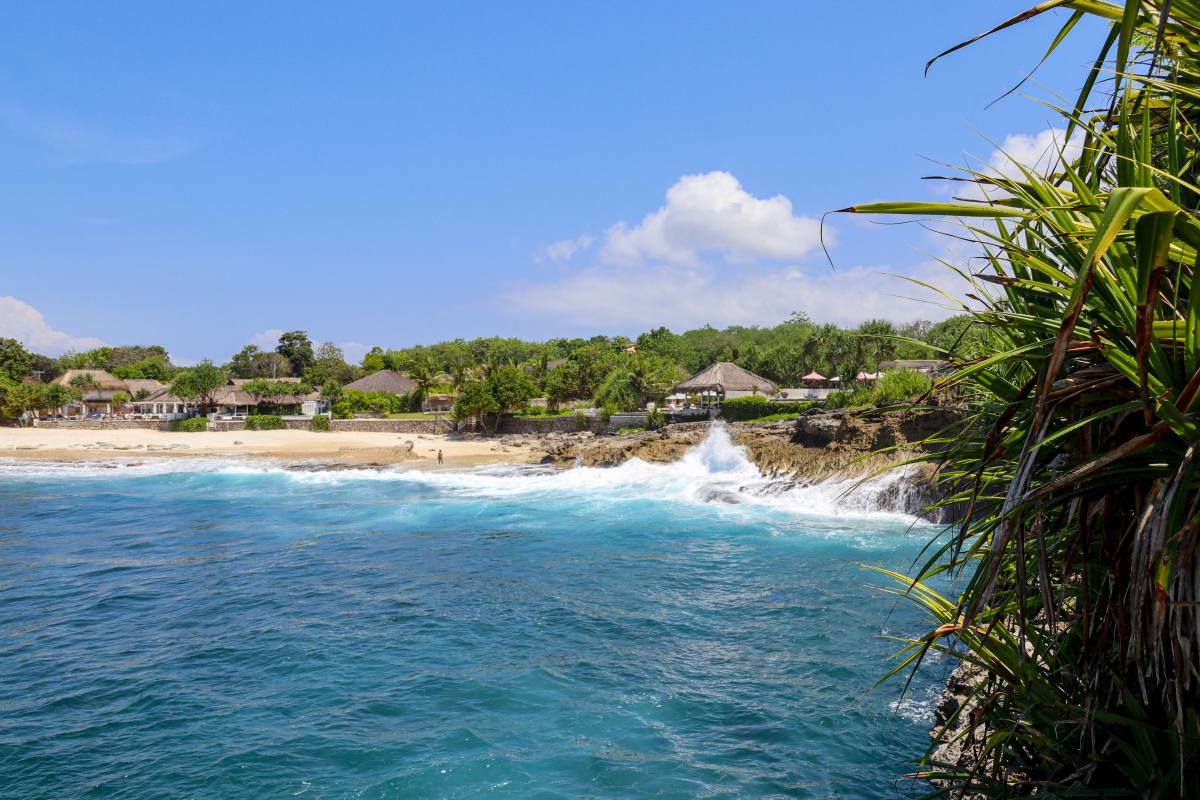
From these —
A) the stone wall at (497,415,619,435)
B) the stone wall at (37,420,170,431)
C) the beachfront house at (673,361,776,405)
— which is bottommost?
the stone wall at (37,420,170,431)

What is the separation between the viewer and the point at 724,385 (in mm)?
39344

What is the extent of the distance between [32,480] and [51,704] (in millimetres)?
31486

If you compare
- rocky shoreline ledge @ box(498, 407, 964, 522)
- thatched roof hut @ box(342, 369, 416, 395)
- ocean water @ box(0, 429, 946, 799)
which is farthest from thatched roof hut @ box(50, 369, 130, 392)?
ocean water @ box(0, 429, 946, 799)

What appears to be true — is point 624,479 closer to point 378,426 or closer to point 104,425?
point 378,426

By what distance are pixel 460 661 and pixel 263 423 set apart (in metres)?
50.4

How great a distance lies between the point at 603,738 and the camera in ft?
23.8

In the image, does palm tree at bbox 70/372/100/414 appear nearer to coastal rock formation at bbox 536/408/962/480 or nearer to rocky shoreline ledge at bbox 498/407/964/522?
rocky shoreline ledge at bbox 498/407/964/522

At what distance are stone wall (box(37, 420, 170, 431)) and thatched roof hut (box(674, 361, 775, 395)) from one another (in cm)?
4151

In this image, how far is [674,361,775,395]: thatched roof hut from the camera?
39469 mm

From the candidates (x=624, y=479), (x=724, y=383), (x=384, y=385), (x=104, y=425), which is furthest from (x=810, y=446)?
(x=104, y=425)

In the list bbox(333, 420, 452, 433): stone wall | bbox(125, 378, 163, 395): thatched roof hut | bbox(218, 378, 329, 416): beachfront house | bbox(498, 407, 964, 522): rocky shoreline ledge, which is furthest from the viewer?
bbox(125, 378, 163, 395): thatched roof hut

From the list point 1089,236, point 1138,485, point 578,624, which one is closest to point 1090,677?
point 1138,485

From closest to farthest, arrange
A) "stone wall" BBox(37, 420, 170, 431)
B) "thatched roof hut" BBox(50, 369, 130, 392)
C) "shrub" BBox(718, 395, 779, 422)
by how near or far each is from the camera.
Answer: "shrub" BBox(718, 395, 779, 422)
"stone wall" BBox(37, 420, 170, 431)
"thatched roof hut" BBox(50, 369, 130, 392)

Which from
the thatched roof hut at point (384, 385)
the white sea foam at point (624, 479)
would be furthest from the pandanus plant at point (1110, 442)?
the thatched roof hut at point (384, 385)
